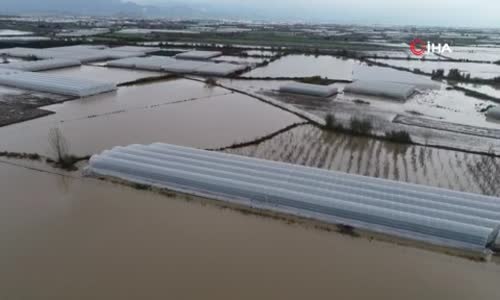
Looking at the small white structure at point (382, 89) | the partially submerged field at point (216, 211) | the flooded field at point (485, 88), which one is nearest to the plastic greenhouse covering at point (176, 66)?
the partially submerged field at point (216, 211)

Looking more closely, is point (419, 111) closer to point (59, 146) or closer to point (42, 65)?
point (59, 146)

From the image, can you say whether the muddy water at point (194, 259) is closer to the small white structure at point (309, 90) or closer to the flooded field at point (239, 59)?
the small white structure at point (309, 90)

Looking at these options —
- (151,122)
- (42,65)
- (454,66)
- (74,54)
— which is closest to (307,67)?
(454,66)

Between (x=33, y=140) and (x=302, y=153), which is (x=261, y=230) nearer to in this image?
(x=302, y=153)

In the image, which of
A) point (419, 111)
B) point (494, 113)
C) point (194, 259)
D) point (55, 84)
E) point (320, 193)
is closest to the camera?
point (194, 259)

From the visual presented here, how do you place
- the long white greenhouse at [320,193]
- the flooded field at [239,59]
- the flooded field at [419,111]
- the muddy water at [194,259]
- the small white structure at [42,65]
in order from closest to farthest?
1. the muddy water at [194,259]
2. the long white greenhouse at [320,193]
3. the flooded field at [419,111]
4. the small white structure at [42,65]
5. the flooded field at [239,59]

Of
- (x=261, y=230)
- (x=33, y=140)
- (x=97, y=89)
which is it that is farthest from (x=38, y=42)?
(x=261, y=230)

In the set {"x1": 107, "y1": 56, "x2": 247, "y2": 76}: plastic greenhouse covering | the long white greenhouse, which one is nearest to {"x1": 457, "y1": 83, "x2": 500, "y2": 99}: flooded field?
{"x1": 107, "y1": 56, "x2": 247, "y2": 76}: plastic greenhouse covering
